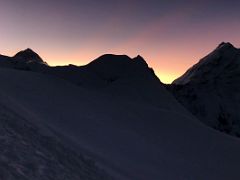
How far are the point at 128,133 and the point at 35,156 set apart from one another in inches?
401

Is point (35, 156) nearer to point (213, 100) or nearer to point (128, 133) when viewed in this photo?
point (128, 133)

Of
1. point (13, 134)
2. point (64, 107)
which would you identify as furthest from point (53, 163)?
point (64, 107)

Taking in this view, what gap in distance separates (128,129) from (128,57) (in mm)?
29139

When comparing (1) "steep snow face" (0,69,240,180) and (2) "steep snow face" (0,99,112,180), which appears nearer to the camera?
(2) "steep snow face" (0,99,112,180)

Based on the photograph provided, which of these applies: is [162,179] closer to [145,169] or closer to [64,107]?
[145,169]

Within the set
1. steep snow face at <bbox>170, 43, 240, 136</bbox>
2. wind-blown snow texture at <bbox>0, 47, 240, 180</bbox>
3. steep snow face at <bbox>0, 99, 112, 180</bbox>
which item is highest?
steep snow face at <bbox>170, 43, 240, 136</bbox>

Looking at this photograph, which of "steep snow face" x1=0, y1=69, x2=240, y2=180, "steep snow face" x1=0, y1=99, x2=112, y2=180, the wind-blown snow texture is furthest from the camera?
"steep snow face" x1=0, y1=69, x2=240, y2=180

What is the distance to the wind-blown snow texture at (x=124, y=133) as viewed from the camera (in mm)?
14281

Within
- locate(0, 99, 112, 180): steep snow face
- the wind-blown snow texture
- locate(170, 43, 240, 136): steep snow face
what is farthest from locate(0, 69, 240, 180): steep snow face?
locate(170, 43, 240, 136): steep snow face

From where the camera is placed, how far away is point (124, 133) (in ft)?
59.4

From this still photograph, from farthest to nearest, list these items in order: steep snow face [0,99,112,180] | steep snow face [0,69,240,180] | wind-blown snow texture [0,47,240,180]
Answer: steep snow face [0,69,240,180] → wind-blown snow texture [0,47,240,180] → steep snow face [0,99,112,180]

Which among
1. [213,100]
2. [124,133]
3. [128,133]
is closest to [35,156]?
[124,133]

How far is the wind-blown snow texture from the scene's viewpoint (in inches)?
562

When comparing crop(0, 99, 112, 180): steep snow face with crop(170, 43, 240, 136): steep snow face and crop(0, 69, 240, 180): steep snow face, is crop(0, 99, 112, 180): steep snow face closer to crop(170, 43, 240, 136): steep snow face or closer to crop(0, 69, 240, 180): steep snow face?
crop(0, 69, 240, 180): steep snow face
